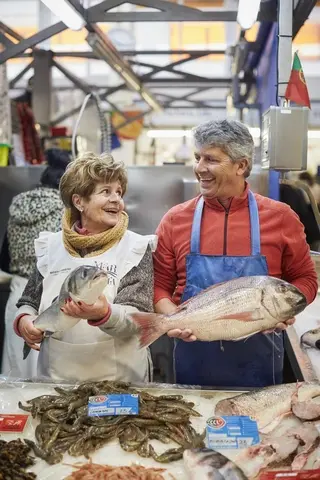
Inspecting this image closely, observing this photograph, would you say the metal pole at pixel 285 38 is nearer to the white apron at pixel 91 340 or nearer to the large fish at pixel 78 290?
the white apron at pixel 91 340

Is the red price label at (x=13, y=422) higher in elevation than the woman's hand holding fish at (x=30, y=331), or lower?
lower

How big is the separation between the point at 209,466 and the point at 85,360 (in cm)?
92

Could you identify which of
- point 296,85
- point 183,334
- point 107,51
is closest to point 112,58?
point 107,51

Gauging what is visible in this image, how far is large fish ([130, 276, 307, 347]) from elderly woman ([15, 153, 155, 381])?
0.64 ft

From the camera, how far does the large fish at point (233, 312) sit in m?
2.10

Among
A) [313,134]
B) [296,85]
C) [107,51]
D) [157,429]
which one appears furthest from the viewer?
[107,51]

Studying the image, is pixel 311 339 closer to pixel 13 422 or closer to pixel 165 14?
pixel 13 422

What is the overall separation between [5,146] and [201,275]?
3.62m

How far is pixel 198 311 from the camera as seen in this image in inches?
85.4

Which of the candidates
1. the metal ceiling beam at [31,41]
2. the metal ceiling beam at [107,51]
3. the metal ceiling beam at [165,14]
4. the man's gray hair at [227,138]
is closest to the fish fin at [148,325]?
the man's gray hair at [227,138]

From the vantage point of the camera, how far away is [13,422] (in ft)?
6.68

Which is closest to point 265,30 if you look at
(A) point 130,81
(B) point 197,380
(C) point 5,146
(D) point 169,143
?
(A) point 130,81

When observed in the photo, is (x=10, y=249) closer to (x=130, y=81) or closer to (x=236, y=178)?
(x=236, y=178)

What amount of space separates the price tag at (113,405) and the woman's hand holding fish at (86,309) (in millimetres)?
303
